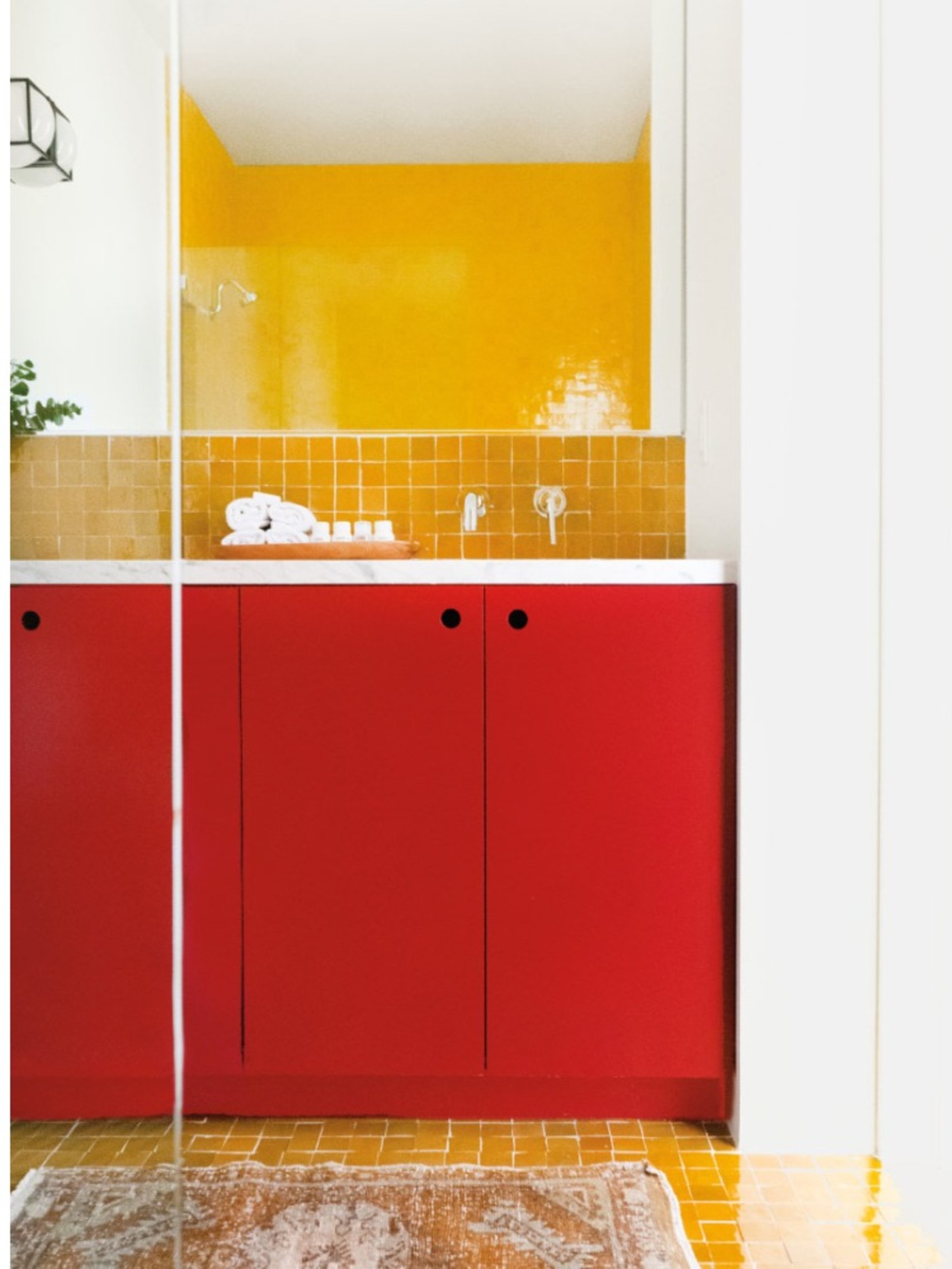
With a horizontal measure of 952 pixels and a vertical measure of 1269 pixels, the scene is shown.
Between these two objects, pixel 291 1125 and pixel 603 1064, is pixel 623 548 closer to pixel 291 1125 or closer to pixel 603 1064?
pixel 603 1064

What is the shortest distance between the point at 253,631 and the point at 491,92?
1224 millimetres

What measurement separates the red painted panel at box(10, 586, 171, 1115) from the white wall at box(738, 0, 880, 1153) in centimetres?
90

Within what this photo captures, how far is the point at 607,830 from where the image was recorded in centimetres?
174

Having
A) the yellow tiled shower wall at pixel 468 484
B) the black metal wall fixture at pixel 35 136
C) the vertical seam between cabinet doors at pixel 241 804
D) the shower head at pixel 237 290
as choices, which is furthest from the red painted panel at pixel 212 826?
the black metal wall fixture at pixel 35 136

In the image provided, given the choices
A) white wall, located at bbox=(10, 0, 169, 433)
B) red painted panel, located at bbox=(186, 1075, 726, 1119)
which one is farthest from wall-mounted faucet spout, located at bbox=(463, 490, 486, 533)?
red painted panel, located at bbox=(186, 1075, 726, 1119)

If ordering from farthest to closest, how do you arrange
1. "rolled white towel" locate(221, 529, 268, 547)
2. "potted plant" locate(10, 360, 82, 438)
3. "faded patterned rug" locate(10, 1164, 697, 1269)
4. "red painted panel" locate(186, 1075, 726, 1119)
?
1. "rolled white towel" locate(221, 529, 268, 547)
2. "red painted panel" locate(186, 1075, 726, 1119)
3. "faded patterned rug" locate(10, 1164, 697, 1269)
4. "potted plant" locate(10, 360, 82, 438)

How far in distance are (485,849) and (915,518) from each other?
83 centimetres

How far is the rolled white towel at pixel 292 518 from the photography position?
6.84 feet

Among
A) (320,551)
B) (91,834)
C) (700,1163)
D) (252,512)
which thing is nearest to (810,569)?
(320,551)

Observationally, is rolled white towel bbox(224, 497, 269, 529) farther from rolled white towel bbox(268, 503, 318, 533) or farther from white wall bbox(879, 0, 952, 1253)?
white wall bbox(879, 0, 952, 1253)

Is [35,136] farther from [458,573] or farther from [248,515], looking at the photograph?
[248,515]

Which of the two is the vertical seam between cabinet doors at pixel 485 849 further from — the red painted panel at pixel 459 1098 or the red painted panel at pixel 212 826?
the red painted panel at pixel 212 826

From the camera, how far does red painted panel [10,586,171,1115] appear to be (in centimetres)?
75

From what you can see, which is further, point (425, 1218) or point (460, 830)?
point (460, 830)
